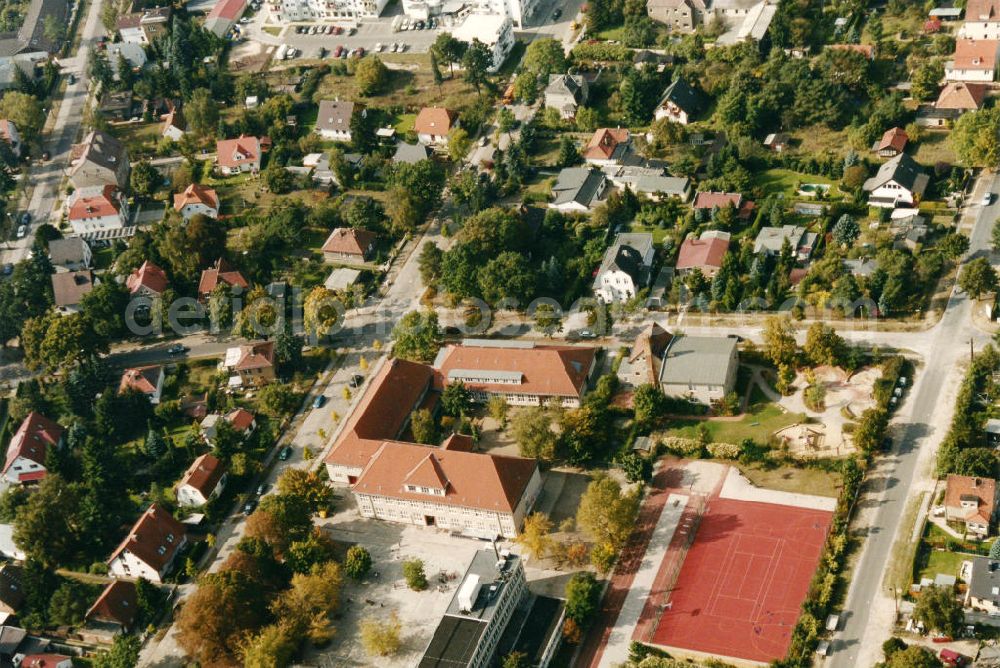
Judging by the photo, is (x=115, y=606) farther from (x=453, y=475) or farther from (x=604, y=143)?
(x=604, y=143)

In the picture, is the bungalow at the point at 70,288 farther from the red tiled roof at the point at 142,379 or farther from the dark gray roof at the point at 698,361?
the dark gray roof at the point at 698,361

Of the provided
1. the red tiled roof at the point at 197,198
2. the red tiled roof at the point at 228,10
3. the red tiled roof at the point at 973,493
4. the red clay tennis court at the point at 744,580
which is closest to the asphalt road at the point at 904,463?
the red clay tennis court at the point at 744,580

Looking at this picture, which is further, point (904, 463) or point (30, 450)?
point (30, 450)

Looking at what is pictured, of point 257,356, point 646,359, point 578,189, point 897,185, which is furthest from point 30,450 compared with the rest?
point 897,185

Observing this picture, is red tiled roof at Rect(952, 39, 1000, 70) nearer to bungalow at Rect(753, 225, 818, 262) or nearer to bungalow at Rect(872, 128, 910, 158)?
bungalow at Rect(872, 128, 910, 158)

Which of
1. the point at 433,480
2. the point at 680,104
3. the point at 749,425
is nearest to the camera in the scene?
the point at 433,480

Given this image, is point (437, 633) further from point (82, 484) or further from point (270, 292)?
point (270, 292)

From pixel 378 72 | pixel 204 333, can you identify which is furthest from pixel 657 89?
pixel 204 333
